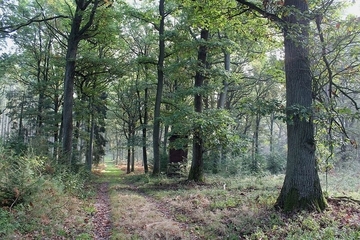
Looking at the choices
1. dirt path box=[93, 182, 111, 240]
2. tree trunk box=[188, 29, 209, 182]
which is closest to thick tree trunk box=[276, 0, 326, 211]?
dirt path box=[93, 182, 111, 240]

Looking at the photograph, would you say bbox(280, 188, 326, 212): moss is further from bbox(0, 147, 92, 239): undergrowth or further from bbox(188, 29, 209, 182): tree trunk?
bbox(188, 29, 209, 182): tree trunk

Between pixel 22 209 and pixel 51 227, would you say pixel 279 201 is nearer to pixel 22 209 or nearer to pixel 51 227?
pixel 51 227

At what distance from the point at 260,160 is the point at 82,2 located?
627 inches

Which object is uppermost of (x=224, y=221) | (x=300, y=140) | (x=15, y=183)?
(x=300, y=140)

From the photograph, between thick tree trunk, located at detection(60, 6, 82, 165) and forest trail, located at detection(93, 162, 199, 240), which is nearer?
forest trail, located at detection(93, 162, 199, 240)

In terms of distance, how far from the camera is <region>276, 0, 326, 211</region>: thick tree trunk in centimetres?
638

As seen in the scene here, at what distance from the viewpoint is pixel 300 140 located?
655 centimetres

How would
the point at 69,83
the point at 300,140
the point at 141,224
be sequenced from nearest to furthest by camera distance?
the point at 141,224, the point at 300,140, the point at 69,83

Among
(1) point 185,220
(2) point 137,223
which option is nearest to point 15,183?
(2) point 137,223

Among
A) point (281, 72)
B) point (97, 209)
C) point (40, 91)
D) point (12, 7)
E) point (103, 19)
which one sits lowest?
point (97, 209)

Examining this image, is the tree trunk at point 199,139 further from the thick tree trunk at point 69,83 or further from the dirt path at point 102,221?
the thick tree trunk at point 69,83

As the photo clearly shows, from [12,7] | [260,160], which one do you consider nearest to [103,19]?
[12,7]

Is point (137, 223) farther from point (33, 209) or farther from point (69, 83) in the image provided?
point (69, 83)

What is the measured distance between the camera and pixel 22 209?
228 inches
